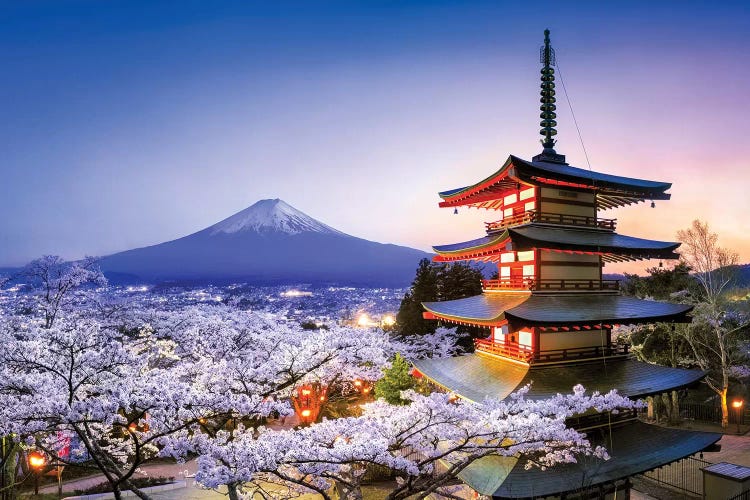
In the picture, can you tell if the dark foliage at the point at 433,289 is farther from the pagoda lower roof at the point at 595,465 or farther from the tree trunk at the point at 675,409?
the pagoda lower roof at the point at 595,465

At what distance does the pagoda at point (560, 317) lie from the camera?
10.5m

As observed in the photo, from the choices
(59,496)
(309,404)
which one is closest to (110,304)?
(59,496)

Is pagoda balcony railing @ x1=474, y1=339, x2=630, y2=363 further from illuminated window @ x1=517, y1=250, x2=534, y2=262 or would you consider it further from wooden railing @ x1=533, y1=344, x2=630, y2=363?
illuminated window @ x1=517, y1=250, x2=534, y2=262

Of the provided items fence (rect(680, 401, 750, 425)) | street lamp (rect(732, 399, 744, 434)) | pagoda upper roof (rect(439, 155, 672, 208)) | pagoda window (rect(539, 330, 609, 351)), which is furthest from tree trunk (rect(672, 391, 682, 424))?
pagoda upper roof (rect(439, 155, 672, 208))

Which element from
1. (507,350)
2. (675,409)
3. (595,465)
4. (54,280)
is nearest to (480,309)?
(507,350)

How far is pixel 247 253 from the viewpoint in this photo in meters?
115

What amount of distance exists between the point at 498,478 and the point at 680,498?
8.02 metres

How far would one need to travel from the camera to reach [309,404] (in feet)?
68.0

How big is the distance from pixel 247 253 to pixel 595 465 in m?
113

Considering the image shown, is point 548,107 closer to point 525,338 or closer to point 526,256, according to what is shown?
point 526,256

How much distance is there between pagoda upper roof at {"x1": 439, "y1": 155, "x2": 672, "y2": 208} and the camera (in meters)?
11.8

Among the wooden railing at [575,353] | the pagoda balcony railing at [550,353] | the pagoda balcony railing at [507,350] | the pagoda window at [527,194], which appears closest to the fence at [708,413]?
the pagoda balcony railing at [550,353]

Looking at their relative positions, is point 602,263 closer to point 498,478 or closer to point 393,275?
point 498,478

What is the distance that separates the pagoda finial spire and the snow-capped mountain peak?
99.1 meters
